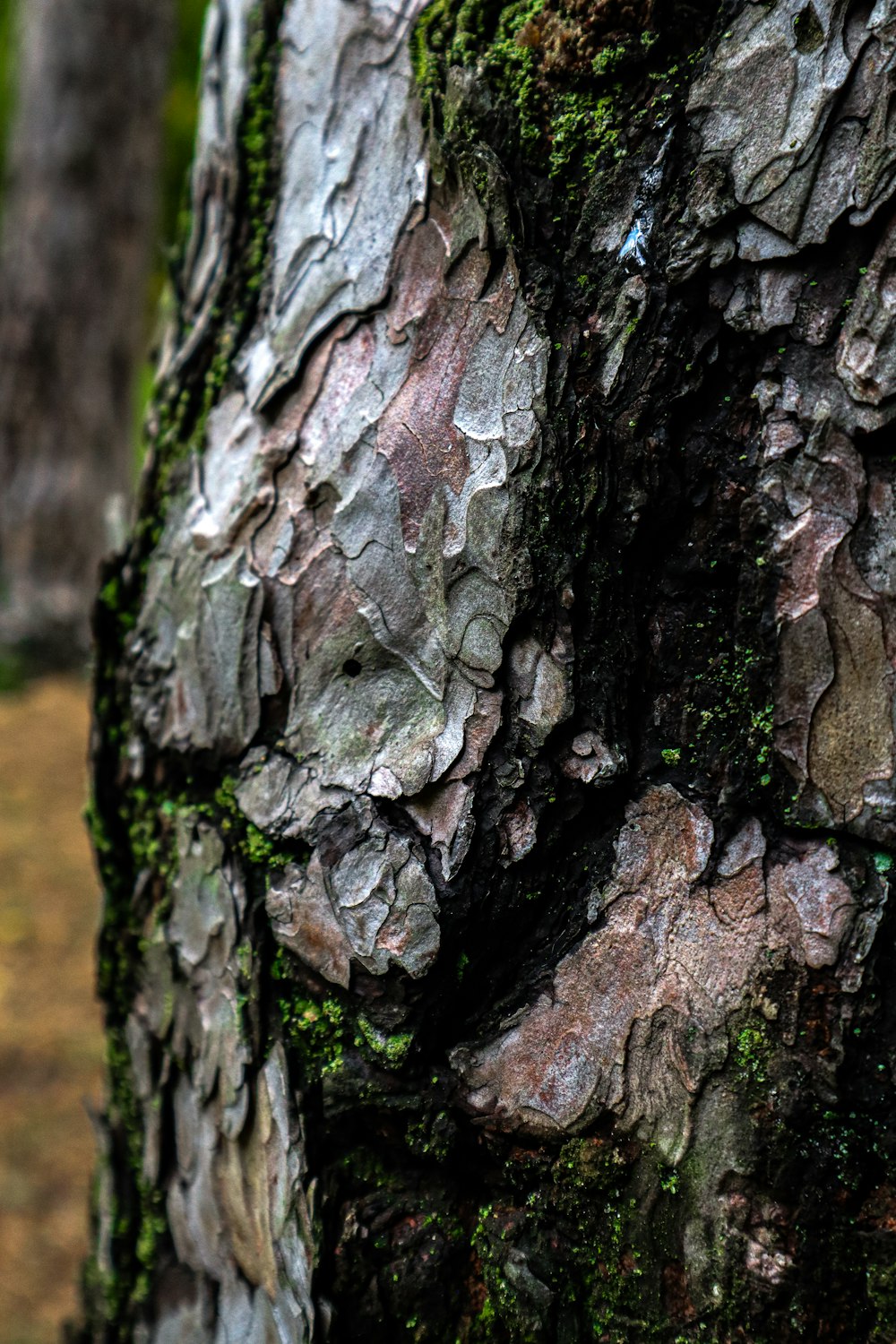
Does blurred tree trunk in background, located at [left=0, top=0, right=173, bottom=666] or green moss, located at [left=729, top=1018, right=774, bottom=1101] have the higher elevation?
blurred tree trunk in background, located at [left=0, top=0, right=173, bottom=666]

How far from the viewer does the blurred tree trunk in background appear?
478 centimetres

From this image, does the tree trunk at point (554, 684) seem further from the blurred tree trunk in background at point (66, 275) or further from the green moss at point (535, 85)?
the blurred tree trunk in background at point (66, 275)

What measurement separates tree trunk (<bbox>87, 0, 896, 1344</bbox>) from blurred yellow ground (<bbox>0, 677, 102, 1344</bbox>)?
98cm

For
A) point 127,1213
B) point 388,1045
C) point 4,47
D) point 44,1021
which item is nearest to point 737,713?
point 388,1045

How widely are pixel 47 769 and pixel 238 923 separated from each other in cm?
312

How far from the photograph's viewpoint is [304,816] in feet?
3.30

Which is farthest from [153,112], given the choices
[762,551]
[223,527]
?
[762,551]

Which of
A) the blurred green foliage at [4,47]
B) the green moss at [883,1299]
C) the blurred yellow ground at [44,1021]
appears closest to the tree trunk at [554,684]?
the green moss at [883,1299]

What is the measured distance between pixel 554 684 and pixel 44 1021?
235cm

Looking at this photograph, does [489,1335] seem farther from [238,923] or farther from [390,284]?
[390,284]

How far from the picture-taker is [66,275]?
4875 mm

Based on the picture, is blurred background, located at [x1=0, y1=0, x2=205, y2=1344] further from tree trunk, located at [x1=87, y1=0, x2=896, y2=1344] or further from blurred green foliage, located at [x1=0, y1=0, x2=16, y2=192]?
blurred green foliage, located at [x1=0, y1=0, x2=16, y2=192]

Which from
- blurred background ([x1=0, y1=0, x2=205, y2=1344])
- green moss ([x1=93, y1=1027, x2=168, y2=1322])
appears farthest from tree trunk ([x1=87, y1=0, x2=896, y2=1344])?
blurred background ([x1=0, y1=0, x2=205, y2=1344])

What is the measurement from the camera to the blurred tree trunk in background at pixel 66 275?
478 cm
